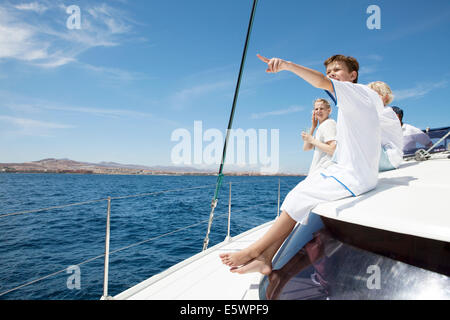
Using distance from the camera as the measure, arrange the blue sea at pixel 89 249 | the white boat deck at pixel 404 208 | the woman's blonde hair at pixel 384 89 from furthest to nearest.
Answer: the blue sea at pixel 89 249, the woman's blonde hair at pixel 384 89, the white boat deck at pixel 404 208

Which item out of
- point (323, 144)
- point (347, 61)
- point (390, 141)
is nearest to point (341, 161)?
point (347, 61)

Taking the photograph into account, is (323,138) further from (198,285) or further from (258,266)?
(198,285)

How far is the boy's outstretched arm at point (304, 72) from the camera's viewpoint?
1.06 m

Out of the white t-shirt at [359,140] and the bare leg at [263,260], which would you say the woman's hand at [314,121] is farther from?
the bare leg at [263,260]

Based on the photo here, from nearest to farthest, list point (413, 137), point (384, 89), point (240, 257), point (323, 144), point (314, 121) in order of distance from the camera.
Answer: point (240, 257), point (323, 144), point (384, 89), point (314, 121), point (413, 137)

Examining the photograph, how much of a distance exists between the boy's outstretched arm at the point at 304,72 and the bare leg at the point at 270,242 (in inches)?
24.8

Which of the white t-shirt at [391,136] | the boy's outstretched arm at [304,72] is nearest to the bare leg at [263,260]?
the boy's outstretched arm at [304,72]

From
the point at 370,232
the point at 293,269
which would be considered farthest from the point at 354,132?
the point at 293,269

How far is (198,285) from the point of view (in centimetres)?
175

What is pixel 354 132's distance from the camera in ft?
3.84

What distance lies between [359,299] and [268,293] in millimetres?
428

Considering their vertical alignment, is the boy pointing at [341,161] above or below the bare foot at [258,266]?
above

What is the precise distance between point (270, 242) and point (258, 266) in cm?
14
